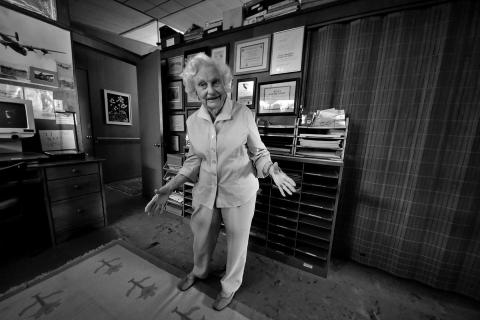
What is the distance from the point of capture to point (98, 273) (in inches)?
65.8

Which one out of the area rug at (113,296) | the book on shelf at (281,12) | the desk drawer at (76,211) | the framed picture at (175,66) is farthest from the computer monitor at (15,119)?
the book on shelf at (281,12)

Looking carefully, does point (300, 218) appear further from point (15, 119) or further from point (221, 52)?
point (15, 119)

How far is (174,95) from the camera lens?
3074 millimetres

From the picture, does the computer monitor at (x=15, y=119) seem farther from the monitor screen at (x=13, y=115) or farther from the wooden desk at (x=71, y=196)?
the wooden desk at (x=71, y=196)

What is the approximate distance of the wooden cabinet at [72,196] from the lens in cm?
198

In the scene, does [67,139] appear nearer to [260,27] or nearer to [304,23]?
[260,27]

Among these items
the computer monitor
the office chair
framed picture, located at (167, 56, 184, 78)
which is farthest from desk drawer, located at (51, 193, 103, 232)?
framed picture, located at (167, 56, 184, 78)

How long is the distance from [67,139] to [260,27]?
293 centimetres

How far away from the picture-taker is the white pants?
133 cm

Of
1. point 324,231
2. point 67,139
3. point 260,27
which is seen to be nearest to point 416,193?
point 324,231

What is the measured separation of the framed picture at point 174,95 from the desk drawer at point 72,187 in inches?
60.2

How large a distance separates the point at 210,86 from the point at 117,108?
4.21m

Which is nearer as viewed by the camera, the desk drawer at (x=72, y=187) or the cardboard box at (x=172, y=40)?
the desk drawer at (x=72, y=187)

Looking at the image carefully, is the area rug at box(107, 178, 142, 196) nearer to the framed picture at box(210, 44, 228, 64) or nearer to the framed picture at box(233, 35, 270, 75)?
the framed picture at box(210, 44, 228, 64)
